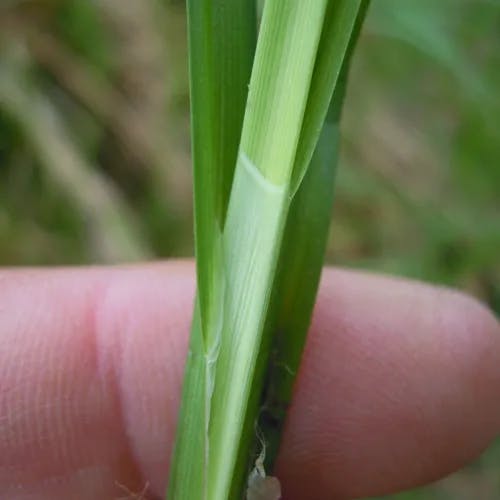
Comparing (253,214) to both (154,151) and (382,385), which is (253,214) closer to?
(382,385)

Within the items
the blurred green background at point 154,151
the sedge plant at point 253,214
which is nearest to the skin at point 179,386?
the sedge plant at point 253,214

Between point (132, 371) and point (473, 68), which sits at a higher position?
point (473, 68)

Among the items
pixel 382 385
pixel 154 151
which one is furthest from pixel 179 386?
pixel 154 151

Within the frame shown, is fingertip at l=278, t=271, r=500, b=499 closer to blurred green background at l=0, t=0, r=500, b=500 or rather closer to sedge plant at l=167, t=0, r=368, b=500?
sedge plant at l=167, t=0, r=368, b=500

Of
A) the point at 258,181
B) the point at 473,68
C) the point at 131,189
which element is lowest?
the point at 131,189

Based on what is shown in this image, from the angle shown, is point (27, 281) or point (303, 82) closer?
point (303, 82)

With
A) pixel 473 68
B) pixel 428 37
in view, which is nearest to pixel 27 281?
pixel 428 37

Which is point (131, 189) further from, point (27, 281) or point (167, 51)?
point (27, 281)

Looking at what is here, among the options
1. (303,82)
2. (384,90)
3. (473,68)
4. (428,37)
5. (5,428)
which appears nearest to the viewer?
(303,82)
